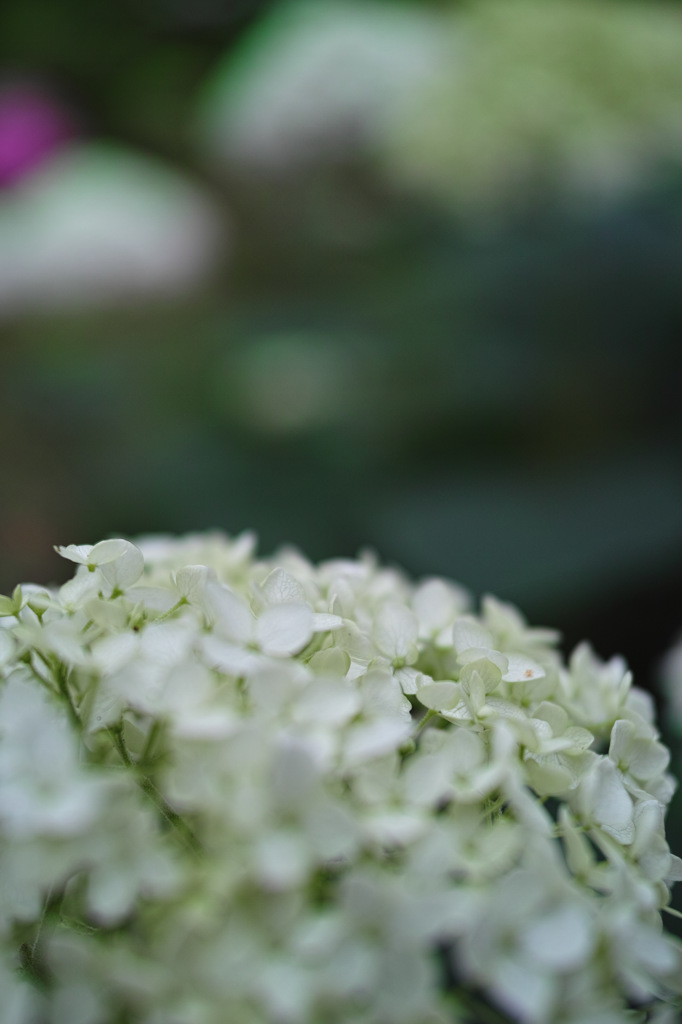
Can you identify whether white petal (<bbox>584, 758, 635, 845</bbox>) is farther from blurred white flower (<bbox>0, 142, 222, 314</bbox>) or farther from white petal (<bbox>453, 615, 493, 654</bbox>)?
blurred white flower (<bbox>0, 142, 222, 314</bbox>)

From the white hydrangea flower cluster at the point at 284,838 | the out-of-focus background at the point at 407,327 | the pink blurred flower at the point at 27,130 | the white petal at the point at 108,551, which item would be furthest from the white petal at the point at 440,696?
the pink blurred flower at the point at 27,130

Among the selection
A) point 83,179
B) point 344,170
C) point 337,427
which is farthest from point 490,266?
point 344,170

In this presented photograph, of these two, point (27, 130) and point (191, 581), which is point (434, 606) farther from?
point (27, 130)

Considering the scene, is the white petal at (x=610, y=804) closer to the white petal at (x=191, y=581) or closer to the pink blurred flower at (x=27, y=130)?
the white petal at (x=191, y=581)

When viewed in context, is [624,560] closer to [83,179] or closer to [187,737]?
[187,737]

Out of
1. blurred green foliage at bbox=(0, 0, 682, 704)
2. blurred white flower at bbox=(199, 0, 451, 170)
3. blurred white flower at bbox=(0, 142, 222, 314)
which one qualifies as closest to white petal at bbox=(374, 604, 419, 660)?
blurred green foliage at bbox=(0, 0, 682, 704)

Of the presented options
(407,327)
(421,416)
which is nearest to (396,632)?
(421,416)
